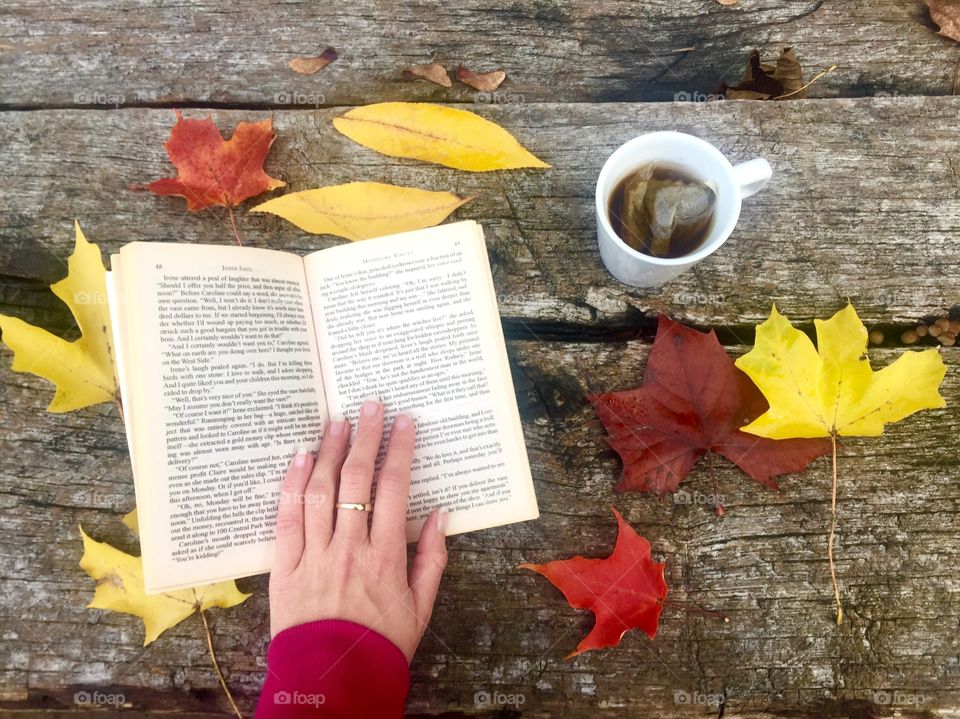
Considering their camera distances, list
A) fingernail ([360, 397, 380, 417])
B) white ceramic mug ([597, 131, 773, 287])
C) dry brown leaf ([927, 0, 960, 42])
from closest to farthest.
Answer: white ceramic mug ([597, 131, 773, 287])
fingernail ([360, 397, 380, 417])
dry brown leaf ([927, 0, 960, 42])

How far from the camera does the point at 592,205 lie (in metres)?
0.96

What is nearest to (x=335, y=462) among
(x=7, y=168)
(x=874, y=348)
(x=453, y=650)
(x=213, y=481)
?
(x=213, y=481)

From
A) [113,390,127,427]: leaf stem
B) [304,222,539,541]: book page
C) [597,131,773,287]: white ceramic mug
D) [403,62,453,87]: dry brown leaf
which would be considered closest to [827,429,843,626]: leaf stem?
[597,131,773,287]: white ceramic mug

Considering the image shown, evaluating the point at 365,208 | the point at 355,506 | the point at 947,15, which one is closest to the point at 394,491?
the point at 355,506

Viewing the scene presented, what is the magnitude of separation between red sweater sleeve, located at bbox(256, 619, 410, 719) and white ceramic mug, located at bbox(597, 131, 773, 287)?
617mm

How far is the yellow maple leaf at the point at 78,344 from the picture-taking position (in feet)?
2.89

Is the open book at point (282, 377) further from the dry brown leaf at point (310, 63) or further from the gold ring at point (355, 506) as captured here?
the dry brown leaf at point (310, 63)

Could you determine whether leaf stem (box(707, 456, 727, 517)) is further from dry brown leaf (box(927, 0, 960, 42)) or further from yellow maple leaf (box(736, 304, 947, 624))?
dry brown leaf (box(927, 0, 960, 42))

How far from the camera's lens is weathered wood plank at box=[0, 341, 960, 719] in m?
0.88

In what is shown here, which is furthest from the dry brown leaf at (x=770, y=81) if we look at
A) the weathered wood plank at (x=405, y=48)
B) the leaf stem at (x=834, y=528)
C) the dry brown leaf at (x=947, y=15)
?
the leaf stem at (x=834, y=528)

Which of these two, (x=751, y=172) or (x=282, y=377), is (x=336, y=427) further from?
(x=751, y=172)

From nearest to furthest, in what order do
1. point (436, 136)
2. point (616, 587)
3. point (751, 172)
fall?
point (751, 172)
point (616, 587)
point (436, 136)

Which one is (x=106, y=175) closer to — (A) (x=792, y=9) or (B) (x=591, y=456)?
(B) (x=591, y=456)

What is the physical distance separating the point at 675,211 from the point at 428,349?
1.30 feet
